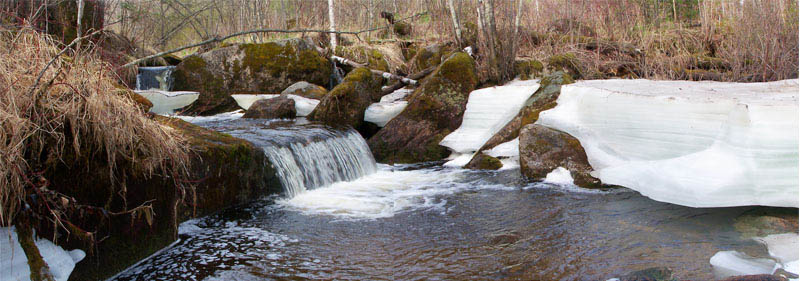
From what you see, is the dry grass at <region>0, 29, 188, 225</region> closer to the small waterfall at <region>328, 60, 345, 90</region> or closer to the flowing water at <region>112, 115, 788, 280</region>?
the flowing water at <region>112, 115, 788, 280</region>

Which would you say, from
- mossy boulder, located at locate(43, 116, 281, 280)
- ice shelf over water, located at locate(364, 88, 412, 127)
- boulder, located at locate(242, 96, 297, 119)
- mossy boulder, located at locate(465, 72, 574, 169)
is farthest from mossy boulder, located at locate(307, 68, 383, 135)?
mossy boulder, located at locate(43, 116, 281, 280)

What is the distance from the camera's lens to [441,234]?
185 inches

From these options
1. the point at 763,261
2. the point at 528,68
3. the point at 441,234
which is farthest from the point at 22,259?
the point at 528,68

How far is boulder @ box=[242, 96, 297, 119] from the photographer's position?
9.62 metres

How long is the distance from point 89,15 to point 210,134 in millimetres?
7828

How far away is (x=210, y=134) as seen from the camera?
227 inches

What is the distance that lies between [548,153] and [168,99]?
259 inches

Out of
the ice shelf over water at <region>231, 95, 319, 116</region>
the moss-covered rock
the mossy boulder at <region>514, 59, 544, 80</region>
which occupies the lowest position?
the moss-covered rock

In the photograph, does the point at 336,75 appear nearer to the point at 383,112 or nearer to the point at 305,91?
the point at 305,91

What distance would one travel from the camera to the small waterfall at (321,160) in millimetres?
6414

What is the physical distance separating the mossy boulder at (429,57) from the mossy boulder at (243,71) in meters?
2.06

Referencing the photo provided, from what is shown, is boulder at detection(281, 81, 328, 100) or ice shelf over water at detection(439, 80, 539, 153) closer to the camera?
ice shelf over water at detection(439, 80, 539, 153)

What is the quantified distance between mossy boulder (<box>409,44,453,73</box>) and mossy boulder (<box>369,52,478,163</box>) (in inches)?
103

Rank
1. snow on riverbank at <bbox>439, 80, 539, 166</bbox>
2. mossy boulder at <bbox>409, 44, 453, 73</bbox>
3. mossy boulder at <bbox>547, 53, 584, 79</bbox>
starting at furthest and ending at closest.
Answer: mossy boulder at <bbox>409, 44, 453, 73</bbox> → mossy boulder at <bbox>547, 53, 584, 79</bbox> → snow on riverbank at <bbox>439, 80, 539, 166</bbox>
